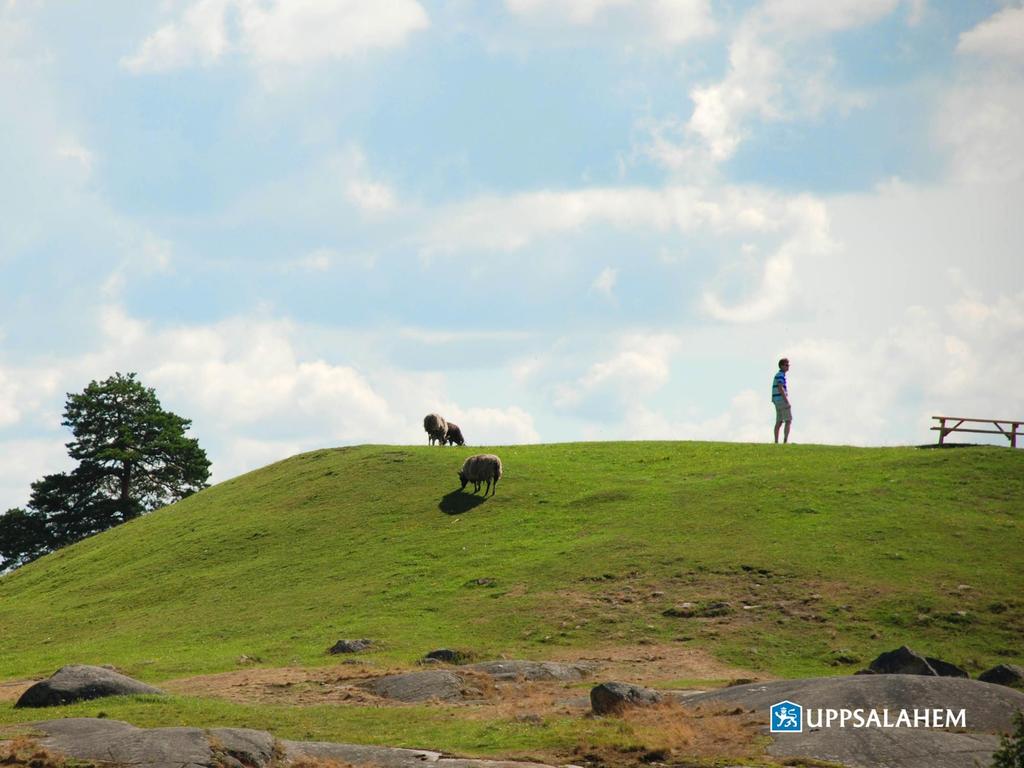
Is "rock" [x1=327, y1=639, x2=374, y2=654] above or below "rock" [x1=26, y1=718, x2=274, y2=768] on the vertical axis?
above

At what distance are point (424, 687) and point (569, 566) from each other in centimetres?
1410

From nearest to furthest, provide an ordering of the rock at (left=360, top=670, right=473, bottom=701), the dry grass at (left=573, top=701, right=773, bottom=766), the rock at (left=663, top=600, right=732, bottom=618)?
1. the dry grass at (left=573, top=701, right=773, bottom=766)
2. the rock at (left=360, top=670, right=473, bottom=701)
3. the rock at (left=663, top=600, right=732, bottom=618)

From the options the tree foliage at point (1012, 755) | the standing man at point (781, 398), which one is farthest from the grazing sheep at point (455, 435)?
the tree foliage at point (1012, 755)

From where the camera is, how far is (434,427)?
66062 millimetres

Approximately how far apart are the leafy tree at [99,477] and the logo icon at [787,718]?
68590 millimetres

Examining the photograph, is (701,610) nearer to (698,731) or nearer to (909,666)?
(909,666)

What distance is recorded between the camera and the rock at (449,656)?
33062 millimetres

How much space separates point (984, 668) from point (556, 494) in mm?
22879

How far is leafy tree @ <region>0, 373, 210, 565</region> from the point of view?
280 feet

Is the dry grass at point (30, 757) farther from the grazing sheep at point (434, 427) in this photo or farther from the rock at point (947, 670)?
the grazing sheep at point (434, 427)

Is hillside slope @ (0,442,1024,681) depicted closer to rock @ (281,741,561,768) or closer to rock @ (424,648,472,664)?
rock @ (424,648,472,664)

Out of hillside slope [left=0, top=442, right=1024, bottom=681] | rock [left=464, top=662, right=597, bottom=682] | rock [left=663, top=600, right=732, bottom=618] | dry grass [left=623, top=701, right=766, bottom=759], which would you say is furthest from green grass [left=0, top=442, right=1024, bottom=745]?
dry grass [left=623, top=701, right=766, bottom=759]

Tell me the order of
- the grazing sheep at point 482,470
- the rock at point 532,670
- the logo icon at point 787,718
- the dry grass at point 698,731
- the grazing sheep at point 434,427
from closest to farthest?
the dry grass at point 698,731, the logo icon at point 787,718, the rock at point 532,670, the grazing sheep at point 482,470, the grazing sheep at point 434,427

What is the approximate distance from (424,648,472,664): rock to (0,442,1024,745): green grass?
0.88m
